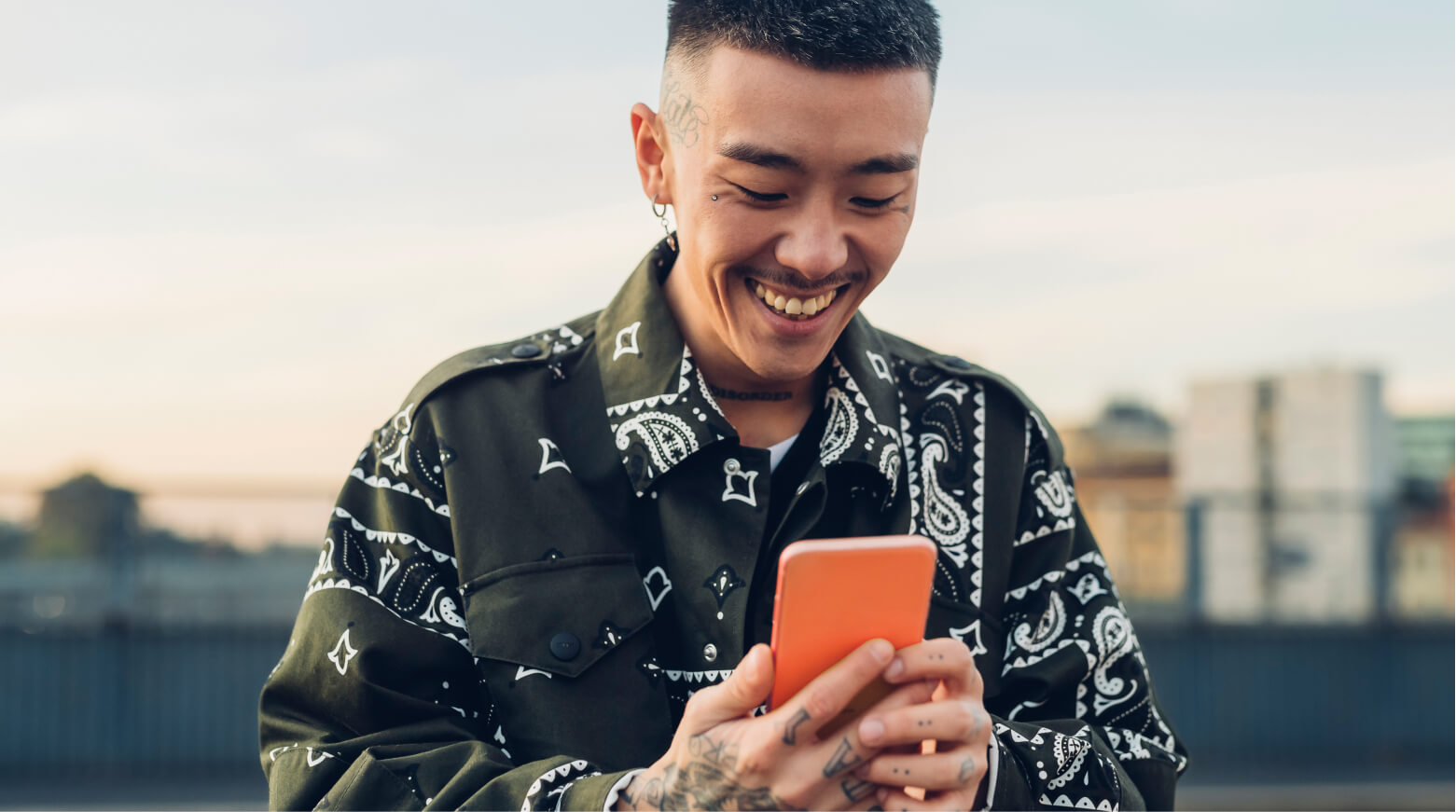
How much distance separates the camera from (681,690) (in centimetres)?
201

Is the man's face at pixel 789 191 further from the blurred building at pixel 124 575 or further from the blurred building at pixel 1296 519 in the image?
the blurred building at pixel 1296 519

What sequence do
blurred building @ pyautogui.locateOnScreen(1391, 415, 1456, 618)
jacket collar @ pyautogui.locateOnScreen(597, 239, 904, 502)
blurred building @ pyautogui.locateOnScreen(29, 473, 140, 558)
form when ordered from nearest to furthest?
jacket collar @ pyautogui.locateOnScreen(597, 239, 904, 502) → blurred building @ pyautogui.locateOnScreen(29, 473, 140, 558) → blurred building @ pyautogui.locateOnScreen(1391, 415, 1456, 618)

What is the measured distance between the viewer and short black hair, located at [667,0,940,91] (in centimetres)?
183

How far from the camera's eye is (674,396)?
2.12 m

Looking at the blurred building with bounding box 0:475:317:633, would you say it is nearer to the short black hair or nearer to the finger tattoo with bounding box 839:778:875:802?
the short black hair

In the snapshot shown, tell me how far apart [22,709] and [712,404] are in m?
8.95

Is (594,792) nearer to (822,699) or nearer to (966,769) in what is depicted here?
(822,699)

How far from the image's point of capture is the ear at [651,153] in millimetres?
2098

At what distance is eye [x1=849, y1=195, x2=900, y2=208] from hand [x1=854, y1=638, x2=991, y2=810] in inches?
27.7

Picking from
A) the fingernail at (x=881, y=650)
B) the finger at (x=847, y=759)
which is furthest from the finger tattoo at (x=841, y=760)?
the fingernail at (x=881, y=650)

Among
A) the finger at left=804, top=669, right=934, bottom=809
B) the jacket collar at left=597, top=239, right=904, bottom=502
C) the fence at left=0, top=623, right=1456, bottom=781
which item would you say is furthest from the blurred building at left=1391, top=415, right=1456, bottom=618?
the finger at left=804, top=669, right=934, bottom=809

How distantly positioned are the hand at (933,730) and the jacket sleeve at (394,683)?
0.39 metres

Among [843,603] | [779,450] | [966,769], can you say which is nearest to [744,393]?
[779,450]

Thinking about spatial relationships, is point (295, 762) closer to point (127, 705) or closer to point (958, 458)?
point (958, 458)
